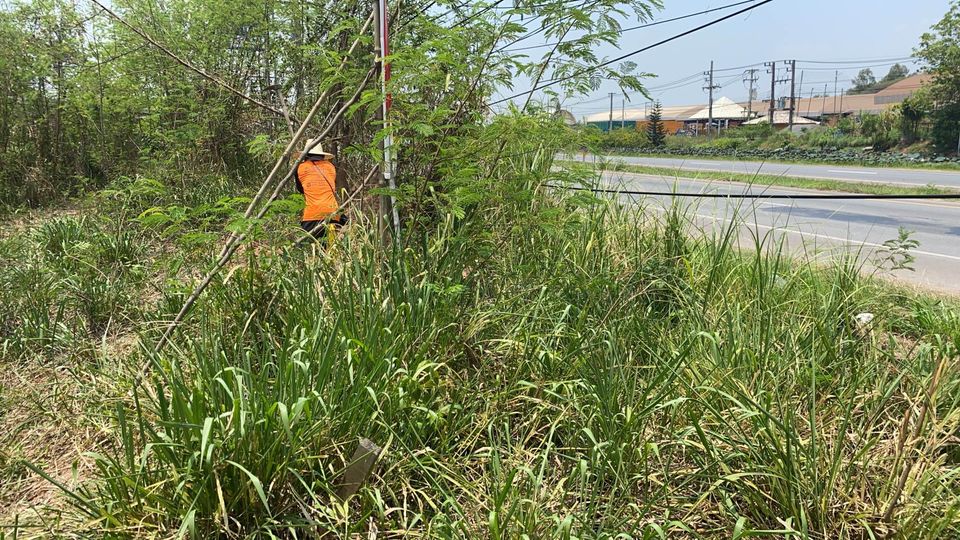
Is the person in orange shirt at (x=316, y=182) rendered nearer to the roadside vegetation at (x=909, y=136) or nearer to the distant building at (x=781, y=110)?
the roadside vegetation at (x=909, y=136)

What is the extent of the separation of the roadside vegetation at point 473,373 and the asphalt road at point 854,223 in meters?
0.97

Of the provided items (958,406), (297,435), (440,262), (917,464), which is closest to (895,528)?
(917,464)

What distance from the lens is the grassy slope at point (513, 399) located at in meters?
2.05

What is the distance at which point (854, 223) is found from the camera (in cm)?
1051

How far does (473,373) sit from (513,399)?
33 centimetres

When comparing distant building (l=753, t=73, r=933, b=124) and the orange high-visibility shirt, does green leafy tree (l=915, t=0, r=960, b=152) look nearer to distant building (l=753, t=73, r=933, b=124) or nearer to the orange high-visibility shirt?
distant building (l=753, t=73, r=933, b=124)

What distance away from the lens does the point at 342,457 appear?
2217 mm

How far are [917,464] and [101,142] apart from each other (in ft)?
38.2

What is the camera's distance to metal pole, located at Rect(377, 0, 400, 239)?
3.15 metres

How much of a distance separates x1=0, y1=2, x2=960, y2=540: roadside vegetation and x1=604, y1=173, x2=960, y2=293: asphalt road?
97cm

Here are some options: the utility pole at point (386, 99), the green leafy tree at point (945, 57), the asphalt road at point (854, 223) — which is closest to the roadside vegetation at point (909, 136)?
the green leafy tree at point (945, 57)

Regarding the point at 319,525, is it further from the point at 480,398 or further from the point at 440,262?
the point at 440,262

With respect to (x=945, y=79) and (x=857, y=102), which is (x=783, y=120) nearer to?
(x=857, y=102)

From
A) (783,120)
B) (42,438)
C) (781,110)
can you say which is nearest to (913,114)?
(783,120)
